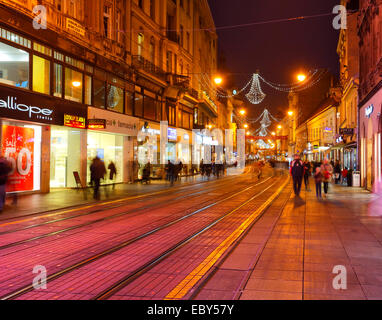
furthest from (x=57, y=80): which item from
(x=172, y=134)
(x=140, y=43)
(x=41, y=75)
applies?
(x=172, y=134)

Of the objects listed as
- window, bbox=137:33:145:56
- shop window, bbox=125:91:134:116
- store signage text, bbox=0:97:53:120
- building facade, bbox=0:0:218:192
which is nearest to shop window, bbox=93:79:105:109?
building facade, bbox=0:0:218:192

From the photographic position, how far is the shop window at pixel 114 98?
84.7 ft

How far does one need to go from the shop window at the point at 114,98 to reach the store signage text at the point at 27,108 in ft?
21.7

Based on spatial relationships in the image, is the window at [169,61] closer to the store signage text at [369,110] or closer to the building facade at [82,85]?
the building facade at [82,85]

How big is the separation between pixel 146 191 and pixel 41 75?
25.7 ft

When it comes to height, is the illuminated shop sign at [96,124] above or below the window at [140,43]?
below

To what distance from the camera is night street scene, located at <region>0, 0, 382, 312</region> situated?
5.61 m

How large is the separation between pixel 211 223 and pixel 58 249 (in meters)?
4.39

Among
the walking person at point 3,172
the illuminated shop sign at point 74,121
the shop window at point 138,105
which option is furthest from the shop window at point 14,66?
the shop window at point 138,105

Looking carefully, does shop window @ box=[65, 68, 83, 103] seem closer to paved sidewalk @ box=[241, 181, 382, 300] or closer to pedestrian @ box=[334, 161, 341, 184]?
paved sidewalk @ box=[241, 181, 382, 300]

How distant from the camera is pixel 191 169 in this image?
1766 inches

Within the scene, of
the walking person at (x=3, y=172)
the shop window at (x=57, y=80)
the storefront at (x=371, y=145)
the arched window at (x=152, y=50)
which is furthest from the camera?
the arched window at (x=152, y=50)
